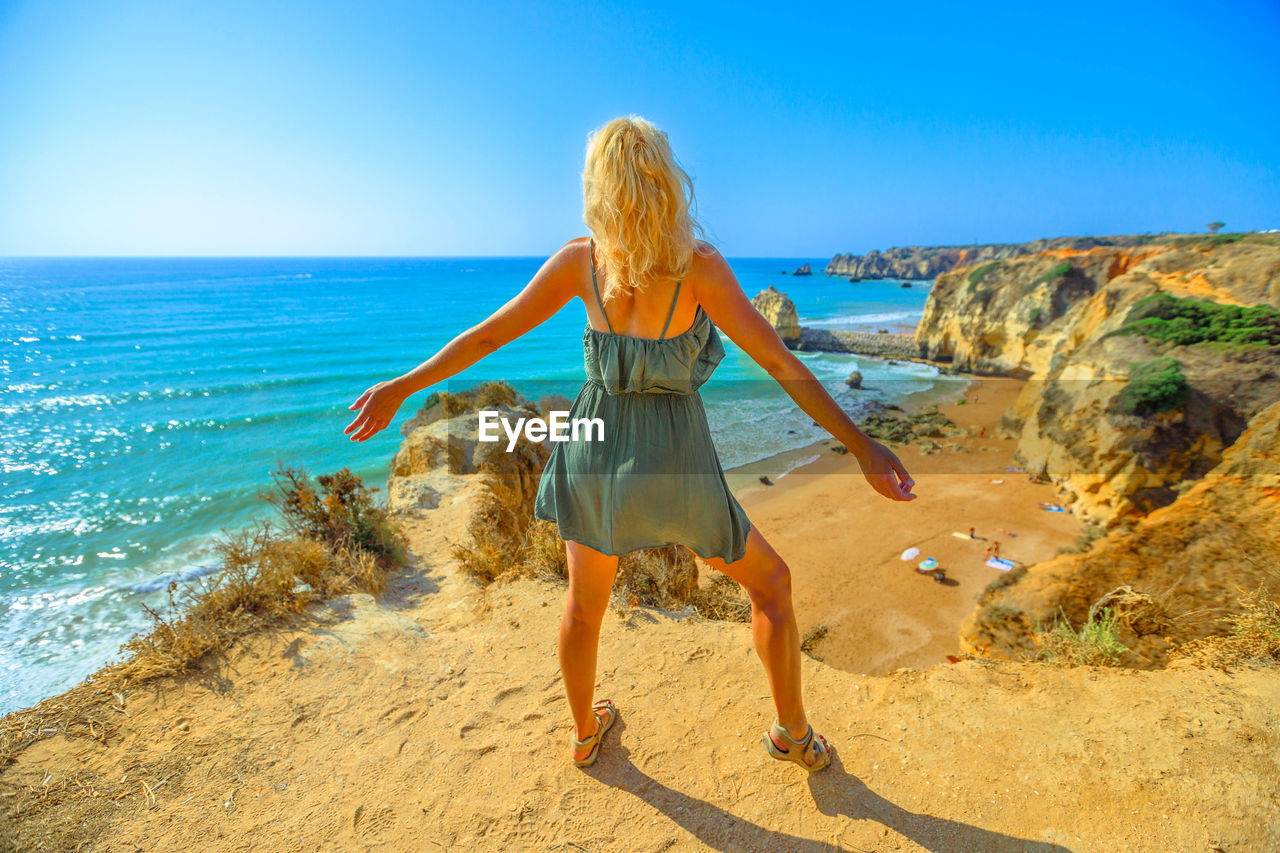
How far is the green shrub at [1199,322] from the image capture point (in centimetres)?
659

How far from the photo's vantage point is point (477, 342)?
154cm

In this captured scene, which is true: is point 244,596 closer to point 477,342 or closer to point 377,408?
point 377,408

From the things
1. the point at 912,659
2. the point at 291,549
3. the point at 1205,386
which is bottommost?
the point at 912,659

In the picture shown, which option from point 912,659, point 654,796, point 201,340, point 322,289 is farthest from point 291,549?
point 322,289

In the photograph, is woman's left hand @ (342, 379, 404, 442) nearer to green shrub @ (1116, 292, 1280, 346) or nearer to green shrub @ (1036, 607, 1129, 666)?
green shrub @ (1036, 607, 1129, 666)

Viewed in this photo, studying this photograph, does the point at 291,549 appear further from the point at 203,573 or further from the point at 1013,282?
the point at 1013,282

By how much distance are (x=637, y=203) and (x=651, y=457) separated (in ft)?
2.21

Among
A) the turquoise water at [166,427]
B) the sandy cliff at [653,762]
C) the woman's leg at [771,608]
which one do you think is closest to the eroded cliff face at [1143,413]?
the turquoise water at [166,427]

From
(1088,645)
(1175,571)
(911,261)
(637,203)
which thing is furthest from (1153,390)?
(911,261)

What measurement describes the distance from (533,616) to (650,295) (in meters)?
2.37

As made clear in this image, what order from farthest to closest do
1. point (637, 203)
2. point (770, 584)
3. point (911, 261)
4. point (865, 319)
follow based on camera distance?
point (911, 261) < point (865, 319) < point (770, 584) < point (637, 203)

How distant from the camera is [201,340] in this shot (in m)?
25.4

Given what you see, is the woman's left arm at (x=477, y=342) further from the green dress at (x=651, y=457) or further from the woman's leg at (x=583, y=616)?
the woman's leg at (x=583, y=616)

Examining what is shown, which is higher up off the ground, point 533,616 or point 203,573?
point 533,616
